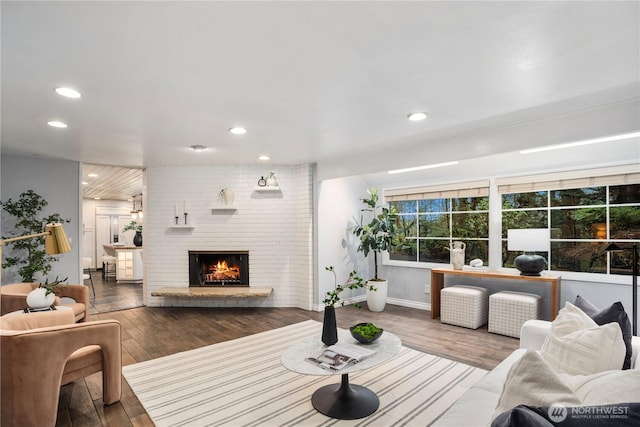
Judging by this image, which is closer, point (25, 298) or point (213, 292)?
point (25, 298)

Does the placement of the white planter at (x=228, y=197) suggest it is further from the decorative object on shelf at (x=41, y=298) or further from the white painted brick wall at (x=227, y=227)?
the decorative object on shelf at (x=41, y=298)

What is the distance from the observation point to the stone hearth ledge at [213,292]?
5.18 metres

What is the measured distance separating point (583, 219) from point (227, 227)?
490 cm

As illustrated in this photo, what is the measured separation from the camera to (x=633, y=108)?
105 inches

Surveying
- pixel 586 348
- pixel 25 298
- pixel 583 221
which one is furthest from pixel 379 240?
pixel 25 298

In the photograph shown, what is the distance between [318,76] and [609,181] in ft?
11.9

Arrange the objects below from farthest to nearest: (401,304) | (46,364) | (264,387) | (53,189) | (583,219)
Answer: (401,304) → (53,189) → (583,219) → (264,387) → (46,364)

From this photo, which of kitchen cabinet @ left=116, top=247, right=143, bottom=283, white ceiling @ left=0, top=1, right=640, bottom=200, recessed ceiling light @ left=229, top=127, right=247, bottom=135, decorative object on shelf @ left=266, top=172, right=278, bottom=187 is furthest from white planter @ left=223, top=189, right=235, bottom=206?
kitchen cabinet @ left=116, top=247, right=143, bottom=283

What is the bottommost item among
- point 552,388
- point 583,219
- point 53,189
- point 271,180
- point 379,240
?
point 552,388

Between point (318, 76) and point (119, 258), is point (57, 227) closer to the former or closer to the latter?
point (318, 76)

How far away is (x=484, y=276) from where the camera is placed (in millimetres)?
4418

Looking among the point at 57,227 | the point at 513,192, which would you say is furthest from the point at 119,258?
the point at 513,192

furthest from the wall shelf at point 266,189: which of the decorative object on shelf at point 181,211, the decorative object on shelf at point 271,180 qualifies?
the decorative object on shelf at point 181,211

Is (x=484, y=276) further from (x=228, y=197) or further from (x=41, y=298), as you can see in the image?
(x=41, y=298)
